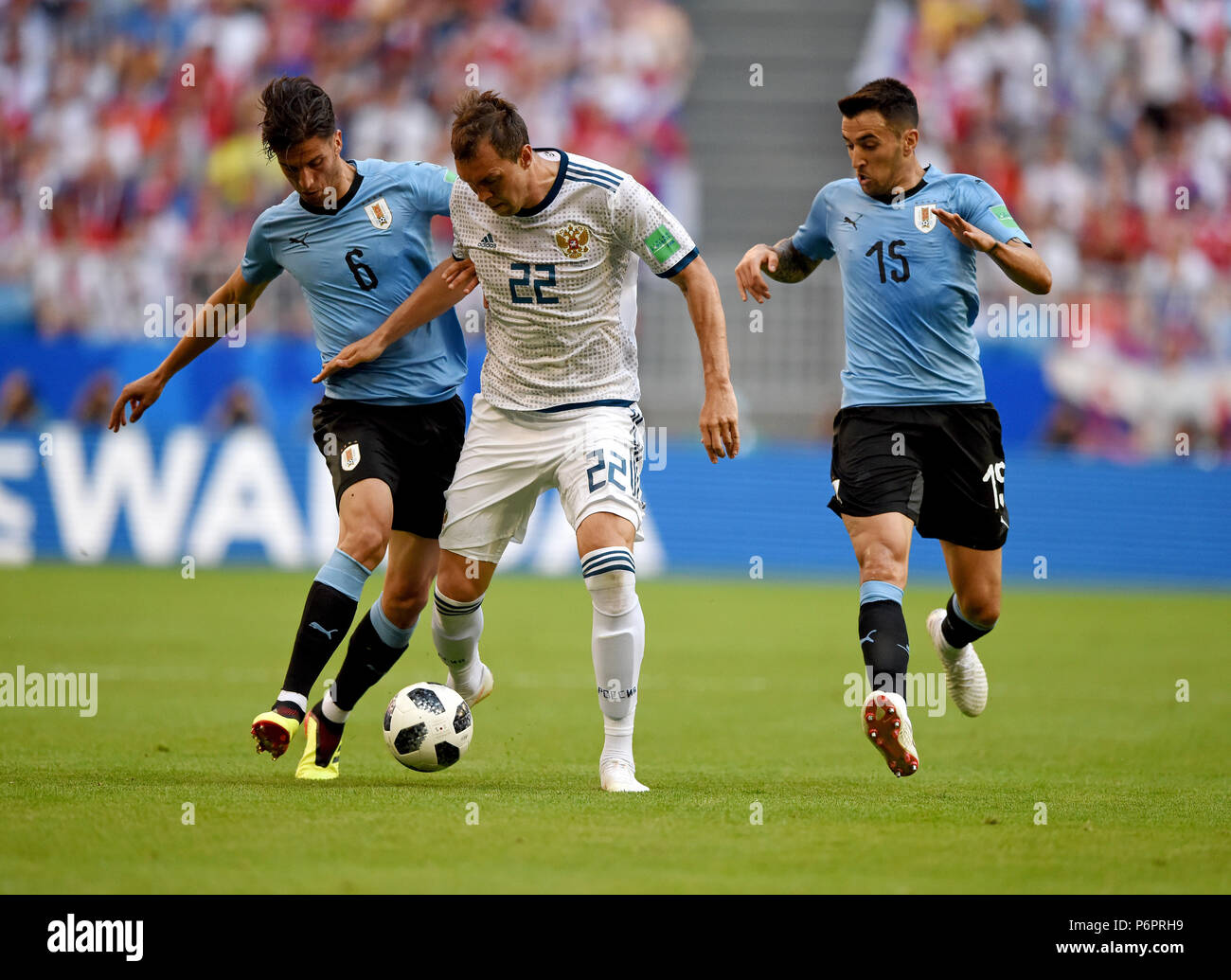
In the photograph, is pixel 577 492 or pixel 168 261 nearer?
pixel 577 492

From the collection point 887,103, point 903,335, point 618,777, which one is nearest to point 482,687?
point 618,777

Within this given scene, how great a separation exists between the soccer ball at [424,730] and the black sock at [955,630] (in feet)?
8.35

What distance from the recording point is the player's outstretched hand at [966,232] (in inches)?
251

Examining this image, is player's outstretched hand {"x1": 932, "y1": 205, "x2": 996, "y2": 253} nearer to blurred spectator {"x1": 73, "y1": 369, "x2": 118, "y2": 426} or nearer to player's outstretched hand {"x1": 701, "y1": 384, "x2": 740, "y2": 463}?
player's outstretched hand {"x1": 701, "y1": 384, "x2": 740, "y2": 463}

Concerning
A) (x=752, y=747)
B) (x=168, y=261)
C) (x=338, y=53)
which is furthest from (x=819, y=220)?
(x=338, y=53)

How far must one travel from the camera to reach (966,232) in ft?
21.2

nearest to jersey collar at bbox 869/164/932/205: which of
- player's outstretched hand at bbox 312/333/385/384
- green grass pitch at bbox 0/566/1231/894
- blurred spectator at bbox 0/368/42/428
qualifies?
player's outstretched hand at bbox 312/333/385/384

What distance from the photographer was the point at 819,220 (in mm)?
7254

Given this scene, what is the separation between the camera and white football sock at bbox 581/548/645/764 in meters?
6.24

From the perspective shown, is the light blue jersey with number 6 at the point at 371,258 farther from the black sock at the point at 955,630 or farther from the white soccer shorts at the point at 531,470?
the black sock at the point at 955,630

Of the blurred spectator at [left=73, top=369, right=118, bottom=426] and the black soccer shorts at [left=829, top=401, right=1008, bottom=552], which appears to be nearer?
the black soccer shorts at [left=829, top=401, right=1008, bottom=552]

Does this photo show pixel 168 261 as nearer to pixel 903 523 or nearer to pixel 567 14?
pixel 567 14

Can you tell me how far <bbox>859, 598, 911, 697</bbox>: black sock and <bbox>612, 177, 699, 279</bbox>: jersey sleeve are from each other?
1.51 meters

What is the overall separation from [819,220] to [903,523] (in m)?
1.45
